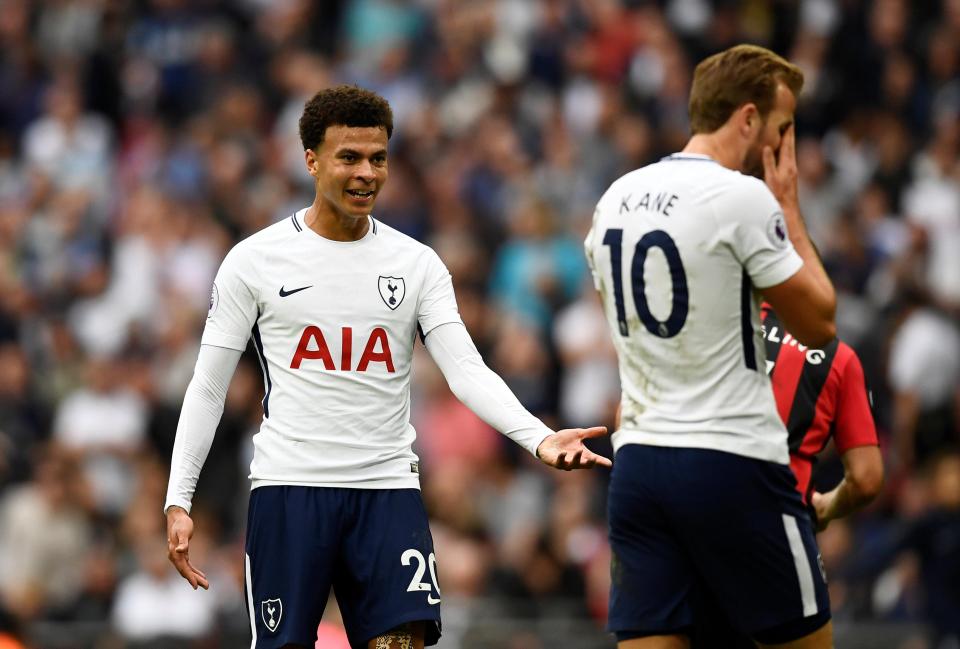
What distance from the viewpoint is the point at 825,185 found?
1502 cm

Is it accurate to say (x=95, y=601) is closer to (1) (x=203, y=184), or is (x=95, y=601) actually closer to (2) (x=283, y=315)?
(1) (x=203, y=184)

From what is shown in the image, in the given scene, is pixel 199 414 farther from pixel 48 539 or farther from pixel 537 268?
pixel 537 268

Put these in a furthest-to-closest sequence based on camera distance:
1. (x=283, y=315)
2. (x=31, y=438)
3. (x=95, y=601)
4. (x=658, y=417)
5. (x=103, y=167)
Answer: (x=103, y=167) < (x=31, y=438) < (x=95, y=601) < (x=283, y=315) < (x=658, y=417)

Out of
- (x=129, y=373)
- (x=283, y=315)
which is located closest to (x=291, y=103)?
(x=129, y=373)

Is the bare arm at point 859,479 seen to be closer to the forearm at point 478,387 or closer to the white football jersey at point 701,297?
the white football jersey at point 701,297

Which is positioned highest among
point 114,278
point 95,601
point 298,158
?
point 298,158

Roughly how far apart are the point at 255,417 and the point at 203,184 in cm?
380

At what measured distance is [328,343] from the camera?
702cm

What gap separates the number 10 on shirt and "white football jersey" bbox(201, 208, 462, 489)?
895 millimetres

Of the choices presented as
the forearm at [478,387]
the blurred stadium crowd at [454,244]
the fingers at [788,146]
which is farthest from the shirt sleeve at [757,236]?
the blurred stadium crowd at [454,244]

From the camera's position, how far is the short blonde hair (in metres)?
6.62

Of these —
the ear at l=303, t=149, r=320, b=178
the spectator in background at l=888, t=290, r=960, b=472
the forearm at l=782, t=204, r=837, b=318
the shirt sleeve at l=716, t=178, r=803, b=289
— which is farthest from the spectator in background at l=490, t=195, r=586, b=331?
the shirt sleeve at l=716, t=178, r=803, b=289

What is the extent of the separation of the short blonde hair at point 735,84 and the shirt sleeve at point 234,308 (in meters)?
1.86

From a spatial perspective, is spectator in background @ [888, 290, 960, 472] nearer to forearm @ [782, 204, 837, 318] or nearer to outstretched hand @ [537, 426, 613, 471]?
forearm @ [782, 204, 837, 318]
